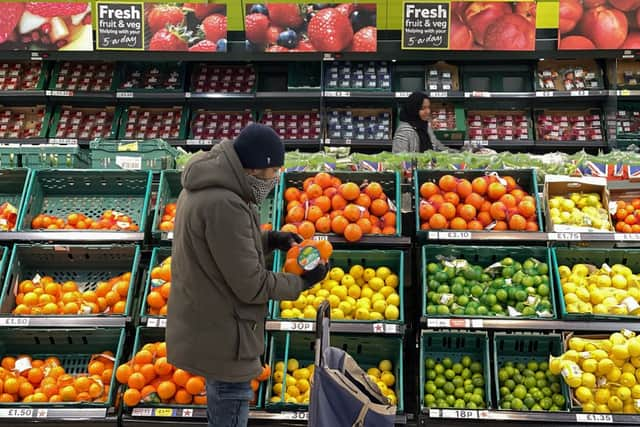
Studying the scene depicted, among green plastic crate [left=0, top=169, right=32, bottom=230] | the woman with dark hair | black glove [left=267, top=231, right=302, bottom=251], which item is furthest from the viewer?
the woman with dark hair

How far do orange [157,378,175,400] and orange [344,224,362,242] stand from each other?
126cm

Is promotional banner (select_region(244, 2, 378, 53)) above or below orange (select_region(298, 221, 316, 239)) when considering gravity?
above

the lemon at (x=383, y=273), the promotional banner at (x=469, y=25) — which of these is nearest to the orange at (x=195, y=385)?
the lemon at (x=383, y=273)

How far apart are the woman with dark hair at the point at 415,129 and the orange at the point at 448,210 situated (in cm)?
212

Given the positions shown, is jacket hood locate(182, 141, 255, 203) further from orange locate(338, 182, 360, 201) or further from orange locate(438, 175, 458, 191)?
orange locate(438, 175, 458, 191)

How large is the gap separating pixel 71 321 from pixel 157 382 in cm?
61

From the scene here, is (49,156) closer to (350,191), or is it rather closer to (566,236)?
(350,191)

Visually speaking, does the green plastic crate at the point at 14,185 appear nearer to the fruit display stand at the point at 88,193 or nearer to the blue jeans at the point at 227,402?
the fruit display stand at the point at 88,193

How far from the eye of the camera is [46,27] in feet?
24.9

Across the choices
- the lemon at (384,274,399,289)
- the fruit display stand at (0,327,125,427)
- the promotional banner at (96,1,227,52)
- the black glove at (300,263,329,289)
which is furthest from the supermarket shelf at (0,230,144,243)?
the promotional banner at (96,1,227,52)

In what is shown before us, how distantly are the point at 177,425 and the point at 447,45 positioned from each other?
5.18 meters

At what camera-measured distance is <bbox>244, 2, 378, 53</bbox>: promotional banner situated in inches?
289

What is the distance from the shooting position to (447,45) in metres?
7.33

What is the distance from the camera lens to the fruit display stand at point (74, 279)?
12.6 feet
